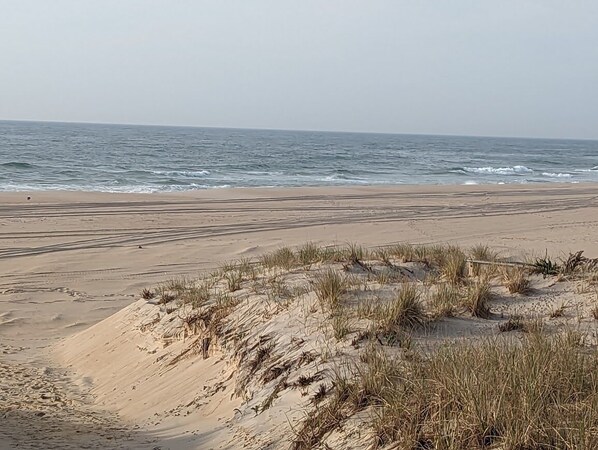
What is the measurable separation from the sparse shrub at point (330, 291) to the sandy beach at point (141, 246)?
1.05 meters

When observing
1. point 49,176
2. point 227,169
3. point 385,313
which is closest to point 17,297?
point 385,313

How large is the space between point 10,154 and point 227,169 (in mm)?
14561

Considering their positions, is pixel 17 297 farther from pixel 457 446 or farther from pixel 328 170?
pixel 328 170

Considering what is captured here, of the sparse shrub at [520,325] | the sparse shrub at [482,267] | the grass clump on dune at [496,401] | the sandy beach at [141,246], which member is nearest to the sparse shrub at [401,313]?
the sparse shrub at [520,325]

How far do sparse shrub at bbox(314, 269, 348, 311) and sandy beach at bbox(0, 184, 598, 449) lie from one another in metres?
1.05

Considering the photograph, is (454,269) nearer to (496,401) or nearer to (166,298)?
(166,298)

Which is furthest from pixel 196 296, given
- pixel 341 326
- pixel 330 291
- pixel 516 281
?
pixel 516 281

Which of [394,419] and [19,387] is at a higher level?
[394,419]

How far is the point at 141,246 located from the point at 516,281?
32.9 ft

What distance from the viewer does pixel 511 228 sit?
18.3 m

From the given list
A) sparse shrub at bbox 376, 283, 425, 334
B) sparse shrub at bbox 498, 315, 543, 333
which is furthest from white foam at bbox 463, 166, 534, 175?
sparse shrub at bbox 376, 283, 425, 334

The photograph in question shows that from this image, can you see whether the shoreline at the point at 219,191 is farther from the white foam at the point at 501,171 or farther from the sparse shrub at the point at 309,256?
the sparse shrub at the point at 309,256

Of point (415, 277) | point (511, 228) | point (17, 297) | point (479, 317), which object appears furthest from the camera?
point (511, 228)

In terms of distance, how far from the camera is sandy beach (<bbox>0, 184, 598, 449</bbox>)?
19.2 feet
